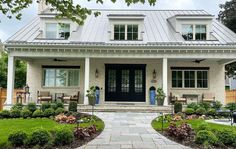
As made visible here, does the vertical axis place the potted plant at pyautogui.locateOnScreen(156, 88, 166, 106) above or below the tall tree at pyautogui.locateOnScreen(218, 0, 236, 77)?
below

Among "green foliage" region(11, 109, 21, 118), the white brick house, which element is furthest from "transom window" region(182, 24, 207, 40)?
"green foliage" region(11, 109, 21, 118)

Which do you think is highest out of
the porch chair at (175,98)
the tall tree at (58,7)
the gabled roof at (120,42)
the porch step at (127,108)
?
the gabled roof at (120,42)

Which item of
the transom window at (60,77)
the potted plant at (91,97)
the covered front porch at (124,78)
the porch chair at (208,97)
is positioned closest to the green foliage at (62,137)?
the potted plant at (91,97)

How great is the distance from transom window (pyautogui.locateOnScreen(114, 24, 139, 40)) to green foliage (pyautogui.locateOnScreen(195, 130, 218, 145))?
10.8m

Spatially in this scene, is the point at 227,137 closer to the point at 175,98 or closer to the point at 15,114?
the point at 15,114

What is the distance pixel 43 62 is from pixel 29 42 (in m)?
2.73

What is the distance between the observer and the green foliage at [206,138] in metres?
6.97

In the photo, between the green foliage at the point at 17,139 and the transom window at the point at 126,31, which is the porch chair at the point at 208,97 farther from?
the green foliage at the point at 17,139

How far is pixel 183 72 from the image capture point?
59.1 feet

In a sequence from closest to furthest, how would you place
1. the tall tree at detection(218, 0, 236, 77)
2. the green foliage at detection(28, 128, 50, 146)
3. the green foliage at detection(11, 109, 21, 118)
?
the green foliage at detection(28, 128, 50, 146) → the green foliage at detection(11, 109, 21, 118) → the tall tree at detection(218, 0, 236, 77)

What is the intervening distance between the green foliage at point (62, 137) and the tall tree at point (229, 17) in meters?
20.9

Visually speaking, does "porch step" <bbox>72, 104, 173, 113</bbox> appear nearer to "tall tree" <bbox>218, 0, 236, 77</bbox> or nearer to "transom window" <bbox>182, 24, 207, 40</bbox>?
"transom window" <bbox>182, 24, 207, 40</bbox>

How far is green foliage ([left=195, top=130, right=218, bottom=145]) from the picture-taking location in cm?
697

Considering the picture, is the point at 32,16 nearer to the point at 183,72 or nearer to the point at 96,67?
the point at 96,67
